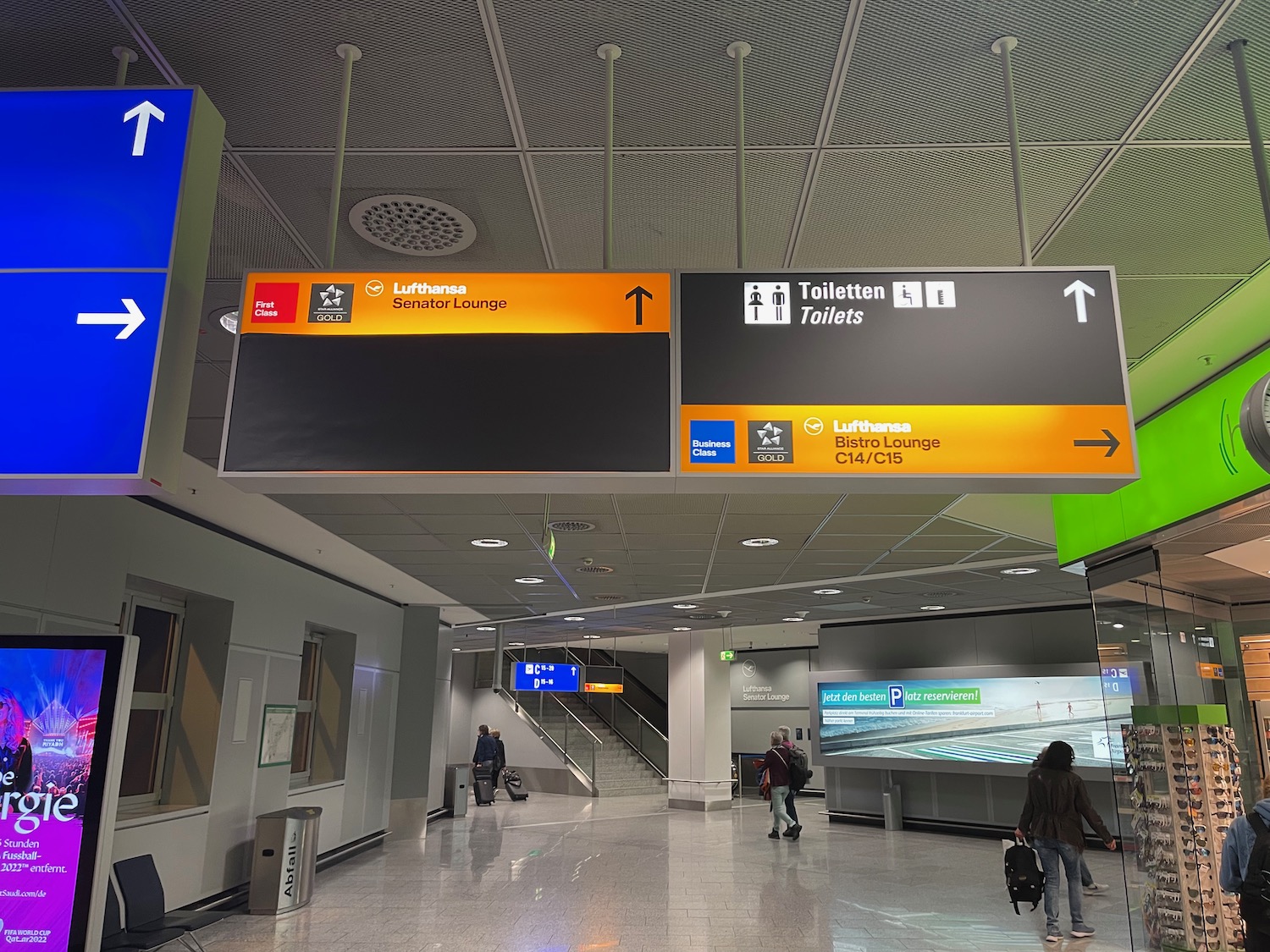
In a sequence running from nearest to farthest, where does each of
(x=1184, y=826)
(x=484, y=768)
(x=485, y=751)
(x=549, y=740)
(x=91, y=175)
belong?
(x=91, y=175)
(x=1184, y=826)
(x=484, y=768)
(x=485, y=751)
(x=549, y=740)

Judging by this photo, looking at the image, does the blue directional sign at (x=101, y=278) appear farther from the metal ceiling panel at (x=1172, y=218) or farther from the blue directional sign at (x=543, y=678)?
the blue directional sign at (x=543, y=678)

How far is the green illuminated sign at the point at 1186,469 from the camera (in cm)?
403

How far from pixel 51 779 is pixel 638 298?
2.86 meters

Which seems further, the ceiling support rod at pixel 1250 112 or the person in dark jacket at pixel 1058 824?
the person in dark jacket at pixel 1058 824

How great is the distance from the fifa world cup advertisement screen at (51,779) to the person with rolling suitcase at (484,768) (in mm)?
13286

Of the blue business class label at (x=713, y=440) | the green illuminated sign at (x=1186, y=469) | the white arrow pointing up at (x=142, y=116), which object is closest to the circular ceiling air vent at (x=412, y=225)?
the white arrow pointing up at (x=142, y=116)

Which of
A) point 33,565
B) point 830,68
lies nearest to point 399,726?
point 33,565

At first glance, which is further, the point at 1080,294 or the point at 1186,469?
the point at 1186,469

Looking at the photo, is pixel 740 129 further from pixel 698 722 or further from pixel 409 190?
pixel 698 722

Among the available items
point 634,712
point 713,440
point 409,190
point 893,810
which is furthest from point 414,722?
point 634,712

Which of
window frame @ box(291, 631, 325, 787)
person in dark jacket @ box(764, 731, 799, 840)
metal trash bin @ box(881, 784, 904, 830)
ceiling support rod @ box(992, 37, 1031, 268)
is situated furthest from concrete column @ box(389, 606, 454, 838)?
ceiling support rod @ box(992, 37, 1031, 268)

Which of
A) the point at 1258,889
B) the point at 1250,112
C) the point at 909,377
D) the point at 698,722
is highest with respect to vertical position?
the point at 1250,112

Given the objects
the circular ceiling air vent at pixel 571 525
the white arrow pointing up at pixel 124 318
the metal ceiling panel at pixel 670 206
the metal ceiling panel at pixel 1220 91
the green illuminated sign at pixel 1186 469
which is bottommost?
the white arrow pointing up at pixel 124 318

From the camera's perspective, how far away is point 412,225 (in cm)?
309
